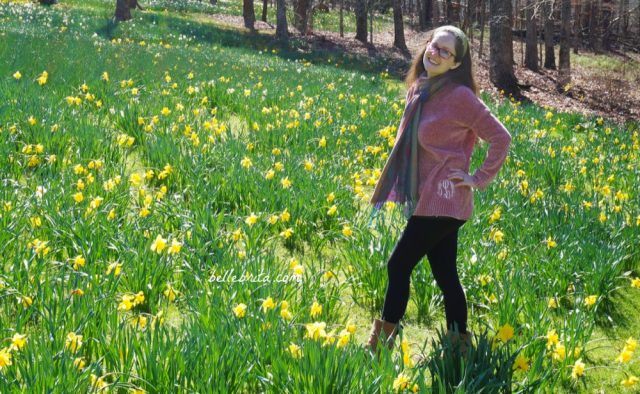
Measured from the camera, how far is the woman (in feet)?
9.23

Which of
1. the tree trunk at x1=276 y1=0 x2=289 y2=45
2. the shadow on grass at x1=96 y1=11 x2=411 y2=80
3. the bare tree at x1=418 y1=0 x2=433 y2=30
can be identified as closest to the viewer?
the shadow on grass at x1=96 y1=11 x2=411 y2=80

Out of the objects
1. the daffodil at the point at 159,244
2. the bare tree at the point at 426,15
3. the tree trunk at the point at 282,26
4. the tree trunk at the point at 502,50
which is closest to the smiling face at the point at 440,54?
the daffodil at the point at 159,244

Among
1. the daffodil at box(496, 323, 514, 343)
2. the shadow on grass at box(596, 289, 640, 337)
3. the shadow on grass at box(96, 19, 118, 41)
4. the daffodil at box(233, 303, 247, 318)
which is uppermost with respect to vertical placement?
the shadow on grass at box(96, 19, 118, 41)

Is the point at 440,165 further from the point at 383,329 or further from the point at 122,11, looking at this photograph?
the point at 122,11

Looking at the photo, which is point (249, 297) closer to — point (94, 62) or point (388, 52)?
point (94, 62)

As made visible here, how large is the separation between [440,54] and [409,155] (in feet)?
1.52

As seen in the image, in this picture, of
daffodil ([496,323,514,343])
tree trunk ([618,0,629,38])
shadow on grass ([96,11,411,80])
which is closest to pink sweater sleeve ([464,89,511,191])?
daffodil ([496,323,514,343])

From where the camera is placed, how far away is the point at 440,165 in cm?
288

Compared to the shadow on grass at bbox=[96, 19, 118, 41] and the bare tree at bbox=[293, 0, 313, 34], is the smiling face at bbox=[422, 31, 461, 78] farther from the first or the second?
the bare tree at bbox=[293, 0, 313, 34]

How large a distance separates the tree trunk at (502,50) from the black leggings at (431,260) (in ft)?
40.4

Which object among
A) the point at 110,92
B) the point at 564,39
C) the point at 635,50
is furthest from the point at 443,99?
Result: the point at 635,50

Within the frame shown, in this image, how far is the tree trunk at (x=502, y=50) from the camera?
14570mm

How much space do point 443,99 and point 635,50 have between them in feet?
126

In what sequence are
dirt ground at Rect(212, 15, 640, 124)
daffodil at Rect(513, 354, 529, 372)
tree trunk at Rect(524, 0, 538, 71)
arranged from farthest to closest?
tree trunk at Rect(524, 0, 538, 71) → dirt ground at Rect(212, 15, 640, 124) → daffodil at Rect(513, 354, 529, 372)
